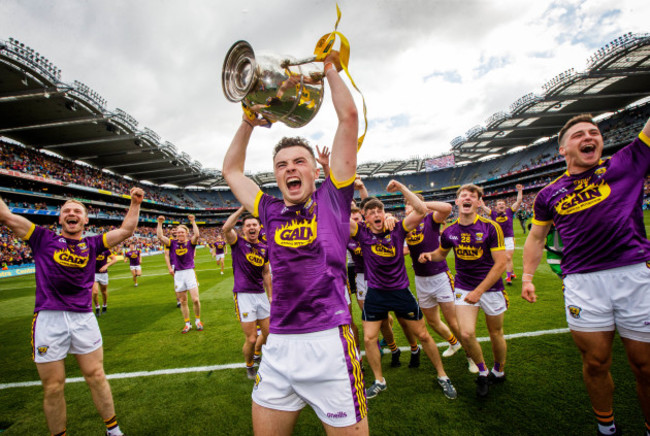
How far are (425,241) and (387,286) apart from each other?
A: 1.31 metres

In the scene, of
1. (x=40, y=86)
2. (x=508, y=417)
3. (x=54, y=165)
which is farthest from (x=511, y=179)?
(x=54, y=165)

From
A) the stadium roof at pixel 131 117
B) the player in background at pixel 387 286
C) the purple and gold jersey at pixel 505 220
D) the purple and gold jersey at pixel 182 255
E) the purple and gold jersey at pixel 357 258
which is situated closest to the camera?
the player in background at pixel 387 286

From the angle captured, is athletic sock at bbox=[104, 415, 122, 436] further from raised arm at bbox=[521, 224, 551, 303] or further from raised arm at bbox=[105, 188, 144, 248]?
raised arm at bbox=[521, 224, 551, 303]

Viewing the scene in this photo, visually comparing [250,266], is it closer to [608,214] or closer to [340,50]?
[340,50]

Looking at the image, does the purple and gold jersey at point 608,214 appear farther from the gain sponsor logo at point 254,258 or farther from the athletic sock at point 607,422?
the gain sponsor logo at point 254,258

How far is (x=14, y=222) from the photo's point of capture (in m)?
2.96

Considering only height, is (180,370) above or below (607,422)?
below

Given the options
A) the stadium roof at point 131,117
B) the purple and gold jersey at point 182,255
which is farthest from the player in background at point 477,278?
the stadium roof at point 131,117

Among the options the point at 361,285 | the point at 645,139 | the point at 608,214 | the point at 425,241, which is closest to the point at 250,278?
the point at 361,285

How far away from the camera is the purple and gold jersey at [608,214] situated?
2.26 m

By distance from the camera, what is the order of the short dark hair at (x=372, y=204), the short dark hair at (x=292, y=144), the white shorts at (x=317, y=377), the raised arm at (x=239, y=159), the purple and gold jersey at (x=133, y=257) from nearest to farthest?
the white shorts at (x=317, y=377)
the short dark hair at (x=292, y=144)
the raised arm at (x=239, y=159)
the short dark hair at (x=372, y=204)
the purple and gold jersey at (x=133, y=257)

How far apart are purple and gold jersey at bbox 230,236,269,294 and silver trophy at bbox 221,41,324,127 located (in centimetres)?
307

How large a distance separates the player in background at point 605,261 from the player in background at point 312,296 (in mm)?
2077

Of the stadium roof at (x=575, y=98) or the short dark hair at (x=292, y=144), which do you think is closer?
the short dark hair at (x=292, y=144)
